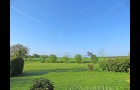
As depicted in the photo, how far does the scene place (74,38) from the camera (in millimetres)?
1998

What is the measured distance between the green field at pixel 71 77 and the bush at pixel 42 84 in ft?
0.24

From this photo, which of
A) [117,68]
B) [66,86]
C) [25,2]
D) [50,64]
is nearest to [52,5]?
[25,2]

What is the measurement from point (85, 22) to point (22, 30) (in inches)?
24.5

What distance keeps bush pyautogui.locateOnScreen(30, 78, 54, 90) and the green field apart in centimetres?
7

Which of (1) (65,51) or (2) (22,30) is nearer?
(2) (22,30)

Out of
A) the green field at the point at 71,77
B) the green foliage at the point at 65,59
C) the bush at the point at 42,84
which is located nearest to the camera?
the bush at the point at 42,84

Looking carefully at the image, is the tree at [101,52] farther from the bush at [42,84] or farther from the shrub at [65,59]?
the bush at [42,84]

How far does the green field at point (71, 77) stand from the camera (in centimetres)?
225

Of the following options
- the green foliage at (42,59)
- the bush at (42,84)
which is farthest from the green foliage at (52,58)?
the bush at (42,84)

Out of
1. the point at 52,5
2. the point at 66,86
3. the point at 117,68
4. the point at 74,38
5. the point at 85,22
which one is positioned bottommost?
the point at 66,86

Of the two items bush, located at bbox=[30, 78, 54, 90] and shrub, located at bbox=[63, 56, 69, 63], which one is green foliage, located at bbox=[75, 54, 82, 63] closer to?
shrub, located at bbox=[63, 56, 69, 63]

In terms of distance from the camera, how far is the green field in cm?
225

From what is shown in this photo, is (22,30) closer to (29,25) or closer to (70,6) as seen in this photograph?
(29,25)

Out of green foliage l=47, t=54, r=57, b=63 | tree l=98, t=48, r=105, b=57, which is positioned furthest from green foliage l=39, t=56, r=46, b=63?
tree l=98, t=48, r=105, b=57
